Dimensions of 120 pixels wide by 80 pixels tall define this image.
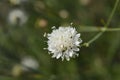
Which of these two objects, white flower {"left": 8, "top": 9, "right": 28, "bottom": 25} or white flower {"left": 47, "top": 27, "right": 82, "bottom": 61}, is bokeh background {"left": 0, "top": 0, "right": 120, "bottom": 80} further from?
white flower {"left": 47, "top": 27, "right": 82, "bottom": 61}

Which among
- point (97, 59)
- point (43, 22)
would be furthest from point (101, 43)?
point (43, 22)

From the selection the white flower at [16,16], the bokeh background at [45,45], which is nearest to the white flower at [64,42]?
the bokeh background at [45,45]

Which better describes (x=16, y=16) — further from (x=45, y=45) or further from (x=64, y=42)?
(x=64, y=42)

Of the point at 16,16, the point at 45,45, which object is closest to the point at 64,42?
the point at 45,45

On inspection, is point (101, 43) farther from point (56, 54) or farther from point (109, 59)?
point (56, 54)

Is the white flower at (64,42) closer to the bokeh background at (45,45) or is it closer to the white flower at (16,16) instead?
the bokeh background at (45,45)

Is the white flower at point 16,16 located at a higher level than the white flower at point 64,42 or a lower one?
higher
